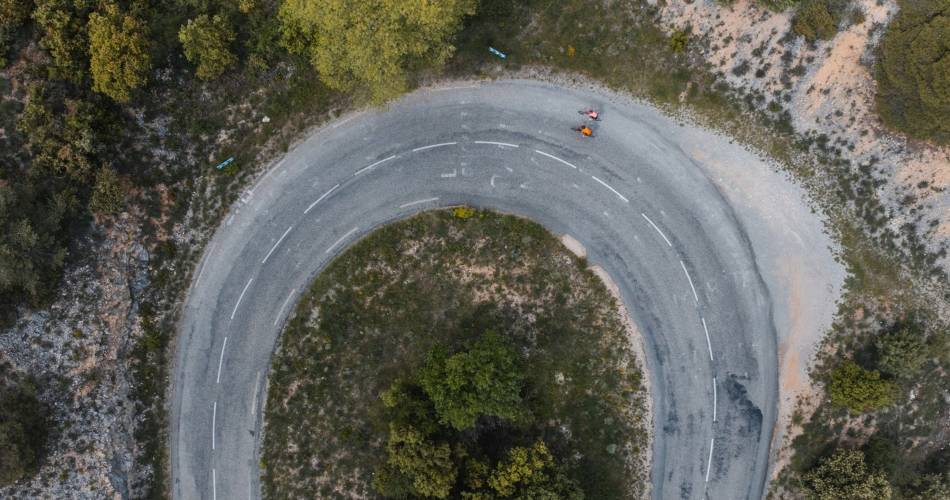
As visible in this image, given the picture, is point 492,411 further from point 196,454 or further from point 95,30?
point 95,30

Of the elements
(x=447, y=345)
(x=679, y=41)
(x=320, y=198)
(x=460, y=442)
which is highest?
(x=679, y=41)

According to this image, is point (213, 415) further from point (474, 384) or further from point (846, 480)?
point (846, 480)

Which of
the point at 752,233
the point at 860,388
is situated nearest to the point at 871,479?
the point at 860,388

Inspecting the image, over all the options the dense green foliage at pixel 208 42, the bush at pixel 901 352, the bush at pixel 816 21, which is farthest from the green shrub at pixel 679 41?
the dense green foliage at pixel 208 42

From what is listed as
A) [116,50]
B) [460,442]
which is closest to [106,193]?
[116,50]

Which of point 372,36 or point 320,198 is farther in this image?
point 320,198

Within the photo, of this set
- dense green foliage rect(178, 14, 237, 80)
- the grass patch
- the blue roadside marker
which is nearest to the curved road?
the grass patch
